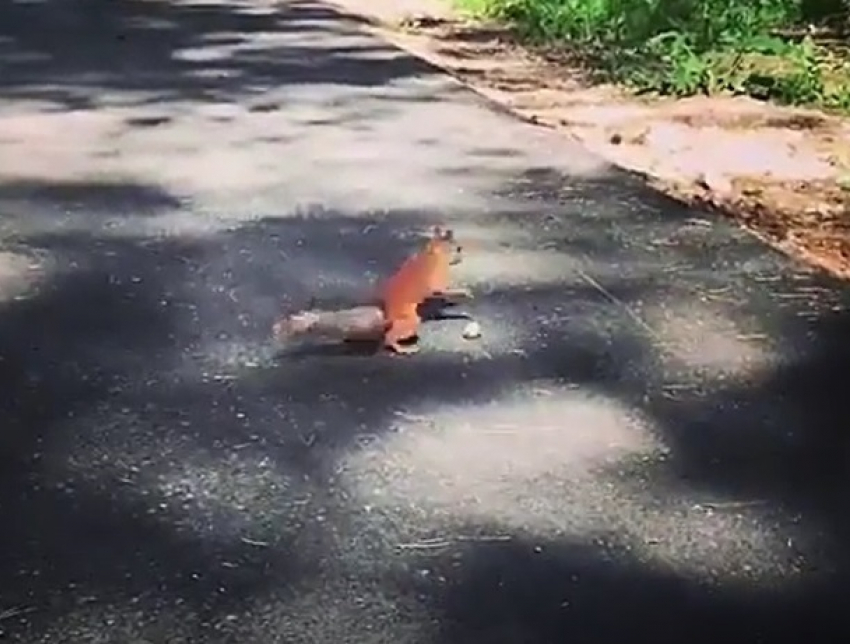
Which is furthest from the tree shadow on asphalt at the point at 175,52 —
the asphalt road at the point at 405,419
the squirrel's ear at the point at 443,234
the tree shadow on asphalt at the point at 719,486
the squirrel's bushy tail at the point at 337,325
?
the tree shadow on asphalt at the point at 719,486

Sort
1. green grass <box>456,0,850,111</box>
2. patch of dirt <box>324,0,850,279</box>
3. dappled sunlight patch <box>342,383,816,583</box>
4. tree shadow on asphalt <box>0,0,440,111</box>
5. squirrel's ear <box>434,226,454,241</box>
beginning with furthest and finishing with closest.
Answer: green grass <box>456,0,850,111</box>, tree shadow on asphalt <box>0,0,440,111</box>, patch of dirt <box>324,0,850,279</box>, squirrel's ear <box>434,226,454,241</box>, dappled sunlight patch <box>342,383,816,583</box>

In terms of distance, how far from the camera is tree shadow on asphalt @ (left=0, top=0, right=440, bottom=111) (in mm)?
8922

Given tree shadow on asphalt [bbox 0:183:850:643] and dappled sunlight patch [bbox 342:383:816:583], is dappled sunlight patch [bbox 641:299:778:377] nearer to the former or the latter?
tree shadow on asphalt [bbox 0:183:850:643]

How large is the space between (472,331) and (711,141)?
153 inches

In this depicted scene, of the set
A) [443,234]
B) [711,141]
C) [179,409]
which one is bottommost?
[711,141]

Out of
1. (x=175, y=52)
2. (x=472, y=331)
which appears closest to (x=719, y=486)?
(x=472, y=331)

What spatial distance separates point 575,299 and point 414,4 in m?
11.0

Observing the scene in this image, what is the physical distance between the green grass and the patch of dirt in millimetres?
287

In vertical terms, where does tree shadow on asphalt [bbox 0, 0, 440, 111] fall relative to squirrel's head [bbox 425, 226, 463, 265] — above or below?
below

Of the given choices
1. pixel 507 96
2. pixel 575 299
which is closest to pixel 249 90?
pixel 507 96

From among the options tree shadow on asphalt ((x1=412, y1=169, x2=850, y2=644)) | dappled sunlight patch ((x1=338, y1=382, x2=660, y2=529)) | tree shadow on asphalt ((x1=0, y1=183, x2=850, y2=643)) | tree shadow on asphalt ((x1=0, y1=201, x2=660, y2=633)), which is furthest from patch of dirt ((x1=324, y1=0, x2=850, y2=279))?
dappled sunlight patch ((x1=338, y1=382, x2=660, y2=529))

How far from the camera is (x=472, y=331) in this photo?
4383mm

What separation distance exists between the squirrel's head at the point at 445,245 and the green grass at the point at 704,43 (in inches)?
167

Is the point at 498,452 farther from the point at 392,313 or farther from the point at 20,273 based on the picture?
the point at 20,273
